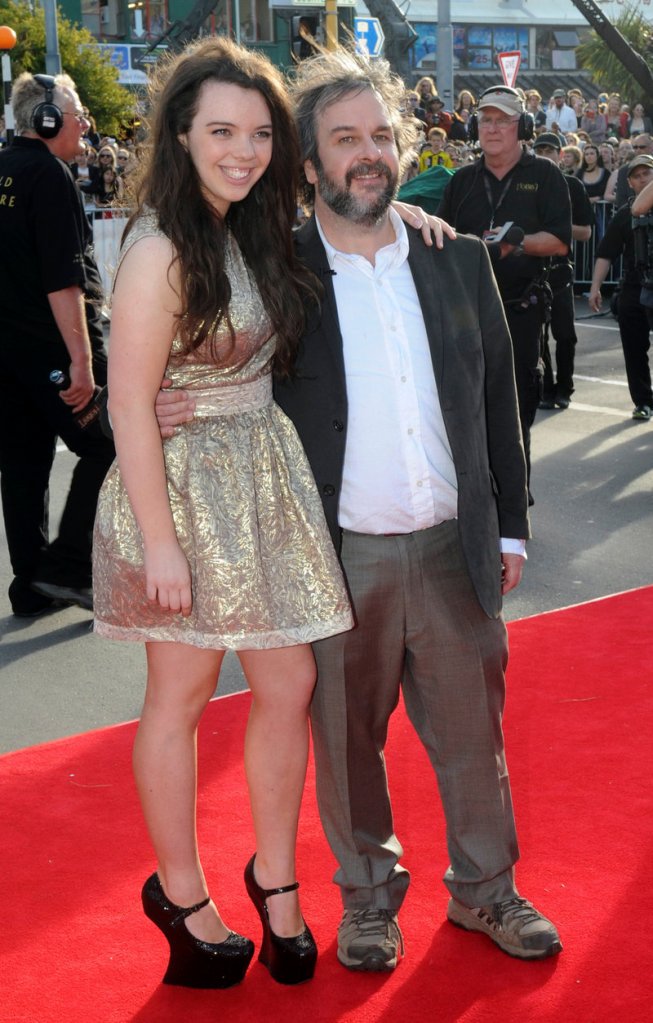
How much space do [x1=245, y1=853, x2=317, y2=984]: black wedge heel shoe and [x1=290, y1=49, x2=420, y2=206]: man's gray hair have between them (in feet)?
5.05

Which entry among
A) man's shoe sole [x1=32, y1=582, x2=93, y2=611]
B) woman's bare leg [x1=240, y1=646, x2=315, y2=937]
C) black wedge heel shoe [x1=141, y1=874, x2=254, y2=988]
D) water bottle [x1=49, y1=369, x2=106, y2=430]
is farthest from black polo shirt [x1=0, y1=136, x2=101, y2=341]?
black wedge heel shoe [x1=141, y1=874, x2=254, y2=988]

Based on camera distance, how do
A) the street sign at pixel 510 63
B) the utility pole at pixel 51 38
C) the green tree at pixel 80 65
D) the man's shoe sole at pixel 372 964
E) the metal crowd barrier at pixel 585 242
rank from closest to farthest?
the man's shoe sole at pixel 372 964 < the metal crowd barrier at pixel 585 242 < the street sign at pixel 510 63 < the utility pole at pixel 51 38 < the green tree at pixel 80 65

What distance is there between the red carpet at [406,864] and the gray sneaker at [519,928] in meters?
0.03

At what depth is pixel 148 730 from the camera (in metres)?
2.75

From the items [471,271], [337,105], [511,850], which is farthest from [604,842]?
[337,105]

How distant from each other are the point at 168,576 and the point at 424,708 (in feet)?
2.62

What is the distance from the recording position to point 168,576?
8.46ft

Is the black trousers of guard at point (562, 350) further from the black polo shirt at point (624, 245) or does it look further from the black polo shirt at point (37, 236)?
the black polo shirt at point (37, 236)

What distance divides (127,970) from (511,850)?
2.98 feet

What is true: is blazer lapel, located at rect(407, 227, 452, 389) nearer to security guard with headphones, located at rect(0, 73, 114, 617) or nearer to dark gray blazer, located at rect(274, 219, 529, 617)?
dark gray blazer, located at rect(274, 219, 529, 617)

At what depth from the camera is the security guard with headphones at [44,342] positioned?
5074 mm

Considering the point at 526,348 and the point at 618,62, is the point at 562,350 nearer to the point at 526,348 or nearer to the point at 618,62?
the point at 526,348

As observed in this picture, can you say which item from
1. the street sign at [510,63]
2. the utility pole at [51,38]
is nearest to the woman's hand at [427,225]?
the street sign at [510,63]

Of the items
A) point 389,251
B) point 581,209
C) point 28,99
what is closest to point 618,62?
point 581,209
